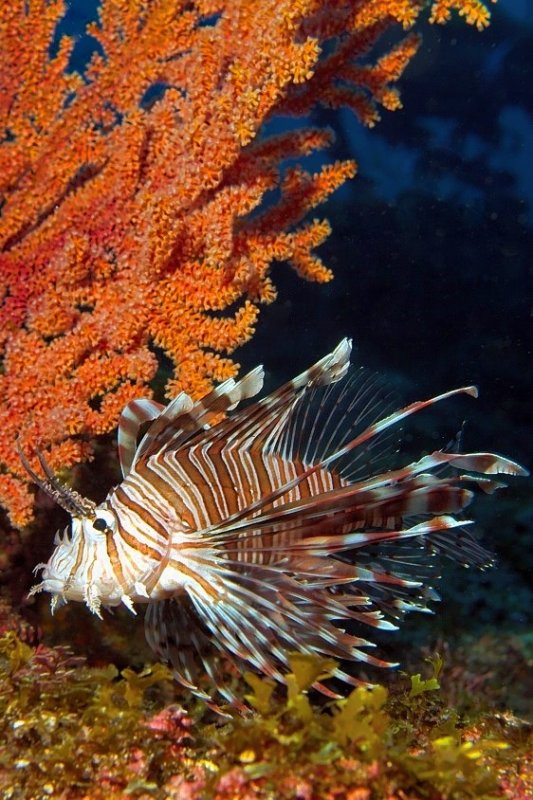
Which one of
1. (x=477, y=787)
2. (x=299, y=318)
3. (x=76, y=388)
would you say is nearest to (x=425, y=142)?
(x=299, y=318)

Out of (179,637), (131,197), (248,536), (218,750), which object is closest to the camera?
(218,750)

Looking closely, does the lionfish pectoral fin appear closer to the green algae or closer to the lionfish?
the lionfish

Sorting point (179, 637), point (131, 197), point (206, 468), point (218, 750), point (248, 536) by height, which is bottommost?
point (218, 750)

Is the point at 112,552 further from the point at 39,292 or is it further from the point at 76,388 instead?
the point at 39,292

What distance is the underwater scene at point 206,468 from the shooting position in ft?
6.03

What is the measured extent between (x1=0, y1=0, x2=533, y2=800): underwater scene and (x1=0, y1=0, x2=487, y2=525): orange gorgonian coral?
0.5 inches

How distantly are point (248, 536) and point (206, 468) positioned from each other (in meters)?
0.46

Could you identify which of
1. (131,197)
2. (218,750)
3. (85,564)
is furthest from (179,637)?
(131,197)

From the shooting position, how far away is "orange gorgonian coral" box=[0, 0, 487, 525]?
2607 mm

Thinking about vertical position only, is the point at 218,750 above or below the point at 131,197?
below

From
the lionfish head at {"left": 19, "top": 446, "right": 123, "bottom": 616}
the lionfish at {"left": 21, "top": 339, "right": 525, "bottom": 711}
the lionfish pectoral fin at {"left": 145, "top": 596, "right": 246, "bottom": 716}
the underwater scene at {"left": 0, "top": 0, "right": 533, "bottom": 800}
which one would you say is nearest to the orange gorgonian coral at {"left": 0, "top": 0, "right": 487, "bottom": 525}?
the underwater scene at {"left": 0, "top": 0, "right": 533, "bottom": 800}

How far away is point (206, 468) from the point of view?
8.23 ft

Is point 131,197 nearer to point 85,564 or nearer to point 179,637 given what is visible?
point 85,564

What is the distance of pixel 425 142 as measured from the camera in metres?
14.9
